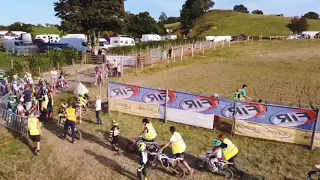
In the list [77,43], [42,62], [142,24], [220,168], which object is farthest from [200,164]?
[142,24]

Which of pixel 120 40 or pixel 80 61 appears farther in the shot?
pixel 120 40

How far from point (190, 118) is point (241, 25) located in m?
92.6

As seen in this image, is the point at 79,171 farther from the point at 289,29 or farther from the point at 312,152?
the point at 289,29

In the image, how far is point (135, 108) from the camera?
619 inches

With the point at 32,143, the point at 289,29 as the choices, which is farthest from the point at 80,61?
the point at 289,29

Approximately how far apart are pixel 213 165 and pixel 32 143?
7392 millimetres

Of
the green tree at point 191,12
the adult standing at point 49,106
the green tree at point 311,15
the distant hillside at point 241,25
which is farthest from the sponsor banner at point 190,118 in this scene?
the green tree at point 311,15

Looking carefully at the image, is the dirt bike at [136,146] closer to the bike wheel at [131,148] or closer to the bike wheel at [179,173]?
the bike wheel at [131,148]

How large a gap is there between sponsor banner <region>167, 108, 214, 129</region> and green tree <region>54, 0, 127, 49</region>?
1044 inches

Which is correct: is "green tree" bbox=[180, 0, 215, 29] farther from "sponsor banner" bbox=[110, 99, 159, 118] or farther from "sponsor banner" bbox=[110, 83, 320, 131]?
"sponsor banner" bbox=[110, 83, 320, 131]

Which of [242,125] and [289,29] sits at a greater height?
[289,29]

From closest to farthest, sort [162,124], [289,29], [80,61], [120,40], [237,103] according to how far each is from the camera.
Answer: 1. [237,103]
2. [162,124]
3. [80,61]
4. [120,40]
5. [289,29]

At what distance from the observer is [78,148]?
12164 millimetres

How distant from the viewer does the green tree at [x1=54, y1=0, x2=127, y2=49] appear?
37.8 m
